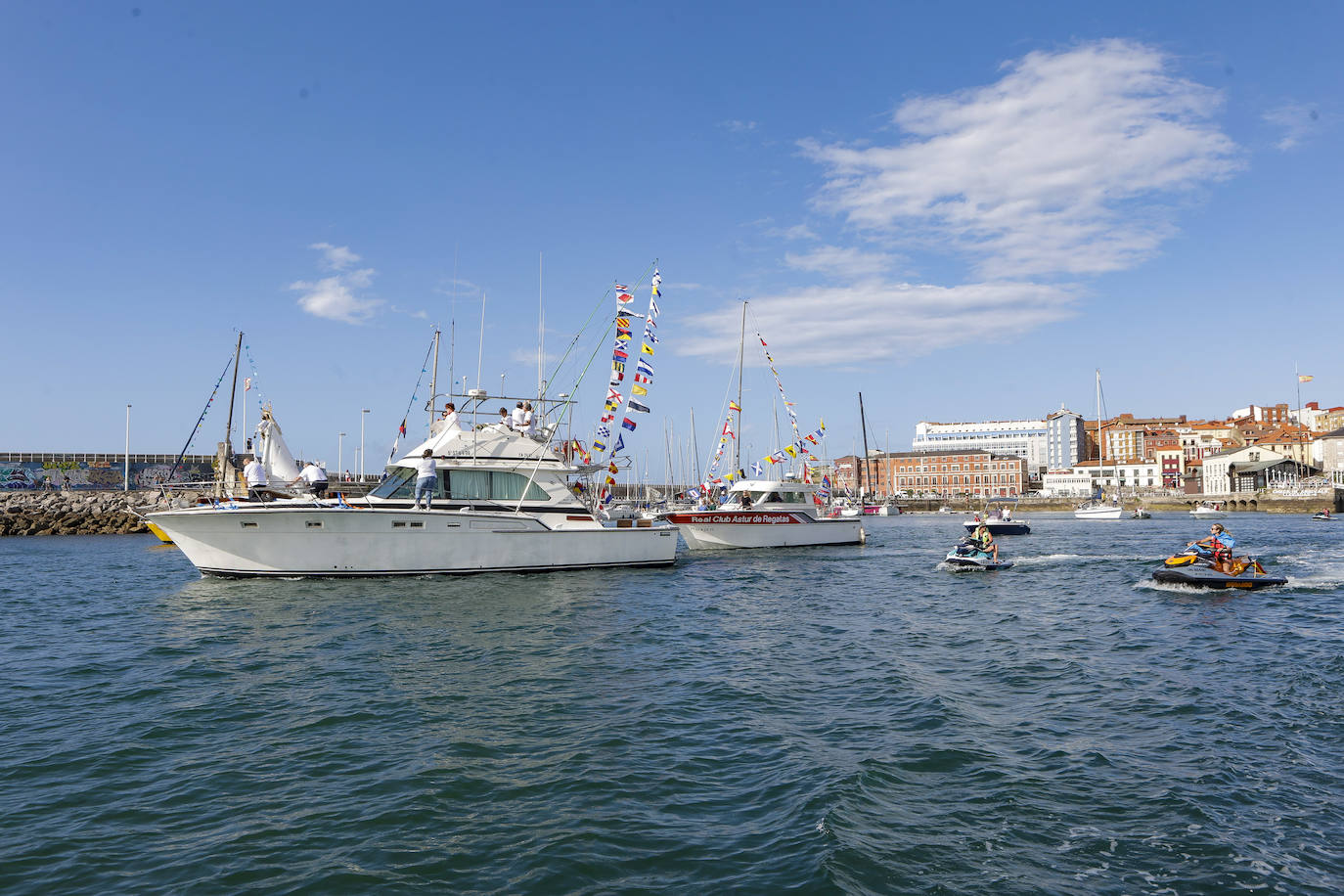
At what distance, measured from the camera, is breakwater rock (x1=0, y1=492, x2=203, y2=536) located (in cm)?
5788

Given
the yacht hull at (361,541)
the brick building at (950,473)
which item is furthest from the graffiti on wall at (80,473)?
the brick building at (950,473)

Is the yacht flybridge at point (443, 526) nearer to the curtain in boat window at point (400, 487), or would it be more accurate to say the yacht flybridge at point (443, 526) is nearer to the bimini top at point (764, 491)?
the curtain in boat window at point (400, 487)

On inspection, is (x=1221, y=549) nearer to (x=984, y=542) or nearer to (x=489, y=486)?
(x=984, y=542)

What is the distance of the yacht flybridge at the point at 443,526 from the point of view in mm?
21609

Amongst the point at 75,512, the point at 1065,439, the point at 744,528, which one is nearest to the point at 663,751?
the point at 744,528

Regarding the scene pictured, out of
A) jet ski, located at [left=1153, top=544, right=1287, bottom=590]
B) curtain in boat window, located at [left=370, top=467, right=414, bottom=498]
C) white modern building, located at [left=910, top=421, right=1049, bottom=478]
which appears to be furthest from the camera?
white modern building, located at [left=910, top=421, right=1049, bottom=478]

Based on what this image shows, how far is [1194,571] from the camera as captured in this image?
22.8 meters

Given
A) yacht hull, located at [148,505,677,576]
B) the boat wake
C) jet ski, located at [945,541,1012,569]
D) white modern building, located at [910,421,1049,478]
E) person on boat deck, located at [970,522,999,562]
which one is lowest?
the boat wake

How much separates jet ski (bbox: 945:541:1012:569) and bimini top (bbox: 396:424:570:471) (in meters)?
14.0

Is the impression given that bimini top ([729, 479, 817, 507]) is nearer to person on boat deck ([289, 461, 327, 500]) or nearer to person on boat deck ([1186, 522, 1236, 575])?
person on boat deck ([1186, 522, 1236, 575])

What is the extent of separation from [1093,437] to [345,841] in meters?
205

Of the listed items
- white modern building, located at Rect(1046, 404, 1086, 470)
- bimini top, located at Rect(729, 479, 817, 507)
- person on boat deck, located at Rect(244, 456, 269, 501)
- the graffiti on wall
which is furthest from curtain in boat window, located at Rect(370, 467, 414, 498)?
white modern building, located at Rect(1046, 404, 1086, 470)

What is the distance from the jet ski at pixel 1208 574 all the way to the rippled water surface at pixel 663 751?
4.13m

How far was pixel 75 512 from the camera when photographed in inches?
2638
